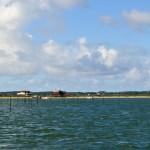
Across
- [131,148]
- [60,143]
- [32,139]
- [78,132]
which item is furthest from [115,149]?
[78,132]

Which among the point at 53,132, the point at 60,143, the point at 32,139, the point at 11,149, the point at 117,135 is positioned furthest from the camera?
the point at 53,132

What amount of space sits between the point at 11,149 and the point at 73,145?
305 inches

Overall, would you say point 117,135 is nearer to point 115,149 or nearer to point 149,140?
point 149,140

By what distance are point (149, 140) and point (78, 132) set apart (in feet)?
50.5

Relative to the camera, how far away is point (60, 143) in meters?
66.0

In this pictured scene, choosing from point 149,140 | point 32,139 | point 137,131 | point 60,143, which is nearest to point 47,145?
point 60,143

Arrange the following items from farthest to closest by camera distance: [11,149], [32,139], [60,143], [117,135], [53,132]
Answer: [53,132], [117,135], [32,139], [60,143], [11,149]

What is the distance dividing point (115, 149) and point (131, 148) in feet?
7.26

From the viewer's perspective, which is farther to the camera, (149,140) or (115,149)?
(149,140)

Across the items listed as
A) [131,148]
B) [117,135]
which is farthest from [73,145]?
[117,135]

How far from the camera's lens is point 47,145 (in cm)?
6391

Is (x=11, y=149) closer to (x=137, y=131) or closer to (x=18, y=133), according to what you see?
(x=18, y=133)

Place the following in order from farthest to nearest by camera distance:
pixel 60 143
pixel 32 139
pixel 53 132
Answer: pixel 53 132 → pixel 32 139 → pixel 60 143

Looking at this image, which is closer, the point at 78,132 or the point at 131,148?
the point at 131,148
